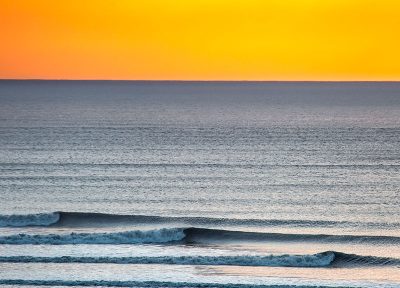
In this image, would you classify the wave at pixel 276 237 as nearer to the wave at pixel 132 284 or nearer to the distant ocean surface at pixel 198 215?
the distant ocean surface at pixel 198 215

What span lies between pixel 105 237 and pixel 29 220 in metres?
4.88

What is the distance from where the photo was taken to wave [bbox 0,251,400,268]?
2869cm

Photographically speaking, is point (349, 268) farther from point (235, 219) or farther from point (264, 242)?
point (235, 219)

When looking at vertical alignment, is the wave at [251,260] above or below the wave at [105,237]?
below

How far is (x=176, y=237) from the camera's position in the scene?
33.9 meters

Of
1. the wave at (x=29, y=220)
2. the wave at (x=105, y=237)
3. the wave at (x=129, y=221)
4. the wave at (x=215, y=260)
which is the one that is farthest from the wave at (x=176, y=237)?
the wave at (x=29, y=220)

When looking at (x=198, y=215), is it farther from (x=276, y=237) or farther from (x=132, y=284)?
(x=132, y=284)

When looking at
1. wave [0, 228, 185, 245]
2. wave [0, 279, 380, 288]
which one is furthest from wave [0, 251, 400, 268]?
wave [0, 228, 185, 245]

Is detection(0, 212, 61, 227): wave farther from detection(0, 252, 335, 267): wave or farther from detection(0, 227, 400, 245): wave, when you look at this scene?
detection(0, 252, 335, 267): wave

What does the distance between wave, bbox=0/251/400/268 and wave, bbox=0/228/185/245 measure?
2.89 m

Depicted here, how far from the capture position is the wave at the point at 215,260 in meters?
28.6

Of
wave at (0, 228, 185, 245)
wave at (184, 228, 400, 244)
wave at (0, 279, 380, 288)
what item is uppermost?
wave at (0, 228, 185, 245)

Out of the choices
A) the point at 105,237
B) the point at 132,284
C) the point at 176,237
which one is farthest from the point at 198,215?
the point at 132,284

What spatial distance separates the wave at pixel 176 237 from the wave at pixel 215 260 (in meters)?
2.92
